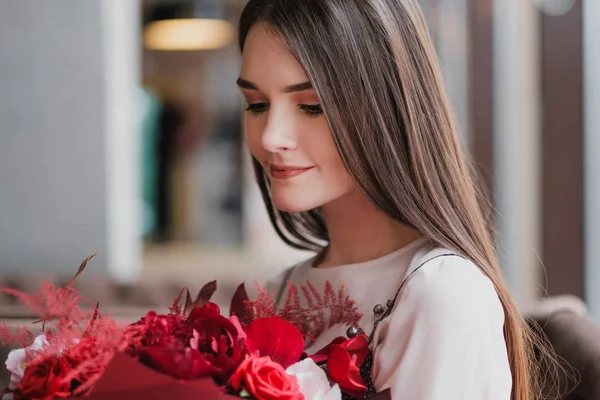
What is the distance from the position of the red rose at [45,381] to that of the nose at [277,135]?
15.5 inches

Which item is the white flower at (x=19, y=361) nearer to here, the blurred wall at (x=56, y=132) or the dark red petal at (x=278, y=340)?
the dark red petal at (x=278, y=340)

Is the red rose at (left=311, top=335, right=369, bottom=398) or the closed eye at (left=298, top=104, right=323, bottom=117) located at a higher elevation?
the closed eye at (left=298, top=104, right=323, bottom=117)

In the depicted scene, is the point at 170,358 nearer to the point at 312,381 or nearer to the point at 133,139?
the point at 312,381

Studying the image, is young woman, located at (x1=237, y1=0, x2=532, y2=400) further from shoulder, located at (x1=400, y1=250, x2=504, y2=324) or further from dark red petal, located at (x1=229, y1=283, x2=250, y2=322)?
dark red petal, located at (x1=229, y1=283, x2=250, y2=322)

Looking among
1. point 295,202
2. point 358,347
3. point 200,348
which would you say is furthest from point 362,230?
point 200,348

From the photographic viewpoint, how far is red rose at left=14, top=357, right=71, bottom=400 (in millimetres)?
746

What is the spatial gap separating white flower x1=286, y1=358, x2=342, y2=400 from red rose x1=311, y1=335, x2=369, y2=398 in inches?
1.1

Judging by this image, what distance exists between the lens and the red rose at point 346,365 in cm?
89

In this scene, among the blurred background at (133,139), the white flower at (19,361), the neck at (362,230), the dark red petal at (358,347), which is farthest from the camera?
the blurred background at (133,139)

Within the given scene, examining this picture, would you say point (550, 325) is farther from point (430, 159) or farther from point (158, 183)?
point (158, 183)

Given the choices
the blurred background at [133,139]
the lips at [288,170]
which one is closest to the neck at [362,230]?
the lips at [288,170]

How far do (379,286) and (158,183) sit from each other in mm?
5950

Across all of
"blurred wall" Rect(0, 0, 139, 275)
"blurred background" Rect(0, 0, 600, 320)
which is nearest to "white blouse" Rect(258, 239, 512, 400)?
"blurred background" Rect(0, 0, 600, 320)

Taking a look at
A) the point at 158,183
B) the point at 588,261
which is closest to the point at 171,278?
the point at 588,261
